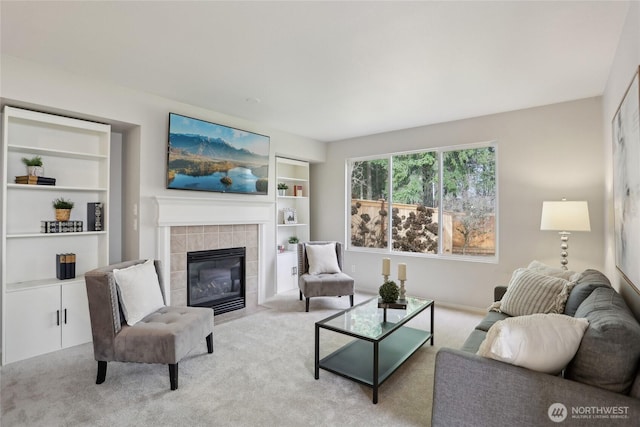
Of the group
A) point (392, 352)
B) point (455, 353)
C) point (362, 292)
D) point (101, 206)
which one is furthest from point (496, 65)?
point (101, 206)

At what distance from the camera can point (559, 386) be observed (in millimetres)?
1288

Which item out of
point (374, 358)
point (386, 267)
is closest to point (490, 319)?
point (386, 267)

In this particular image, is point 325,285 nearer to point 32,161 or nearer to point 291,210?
point 291,210

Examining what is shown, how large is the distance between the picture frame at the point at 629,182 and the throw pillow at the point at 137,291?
3.24 meters

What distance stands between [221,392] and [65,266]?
81.6 inches

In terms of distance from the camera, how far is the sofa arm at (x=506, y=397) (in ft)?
4.00

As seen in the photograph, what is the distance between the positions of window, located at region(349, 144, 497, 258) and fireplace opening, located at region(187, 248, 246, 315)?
2.10 metres

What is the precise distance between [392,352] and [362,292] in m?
2.47

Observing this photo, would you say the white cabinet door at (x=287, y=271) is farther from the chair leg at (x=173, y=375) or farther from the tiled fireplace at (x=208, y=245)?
the chair leg at (x=173, y=375)

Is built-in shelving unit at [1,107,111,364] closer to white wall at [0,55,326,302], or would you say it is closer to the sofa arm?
white wall at [0,55,326,302]

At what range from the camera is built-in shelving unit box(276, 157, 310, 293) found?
526cm

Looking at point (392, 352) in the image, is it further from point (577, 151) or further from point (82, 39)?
point (82, 39)

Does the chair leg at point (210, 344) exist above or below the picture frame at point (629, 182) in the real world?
below

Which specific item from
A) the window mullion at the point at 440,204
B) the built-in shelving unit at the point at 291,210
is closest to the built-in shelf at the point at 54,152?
the built-in shelving unit at the point at 291,210
